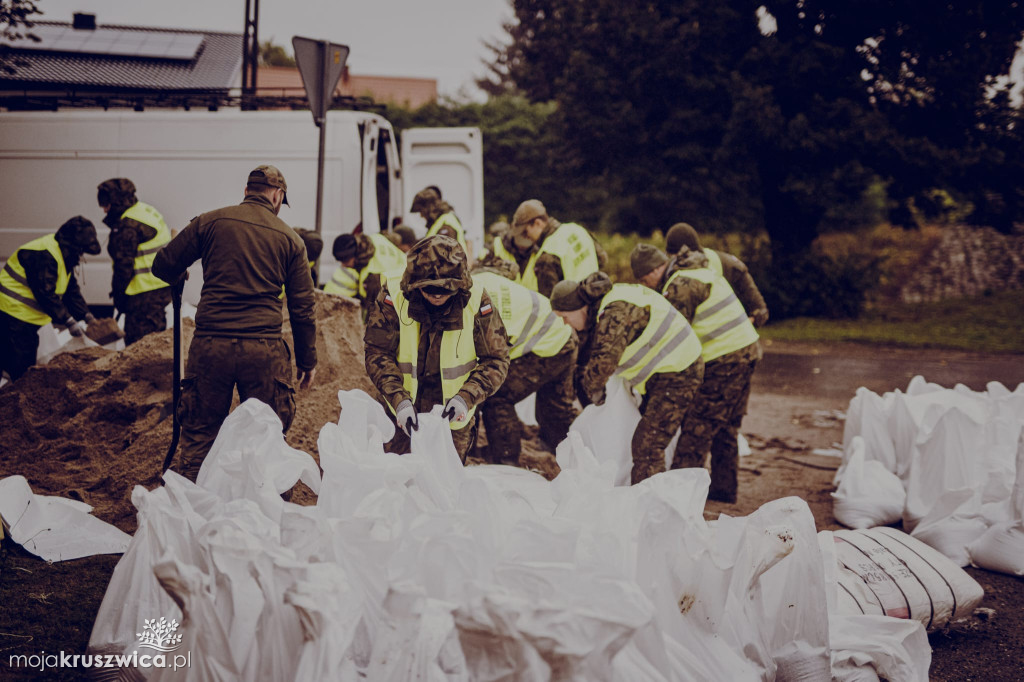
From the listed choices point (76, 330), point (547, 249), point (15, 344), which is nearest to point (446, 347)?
point (547, 249)

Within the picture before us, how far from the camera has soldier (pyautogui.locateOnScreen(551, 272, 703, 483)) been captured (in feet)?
14.4

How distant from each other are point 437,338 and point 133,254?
3416 millimetres

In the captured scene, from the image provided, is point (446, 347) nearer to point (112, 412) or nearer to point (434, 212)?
point (112, 412)

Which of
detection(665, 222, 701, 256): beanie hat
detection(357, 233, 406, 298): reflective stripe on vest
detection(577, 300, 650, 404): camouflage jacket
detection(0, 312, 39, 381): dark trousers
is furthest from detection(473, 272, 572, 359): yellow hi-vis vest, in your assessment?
detection(0, 312, 39, 381): dark trousers

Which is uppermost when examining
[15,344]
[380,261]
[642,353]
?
[380,261]

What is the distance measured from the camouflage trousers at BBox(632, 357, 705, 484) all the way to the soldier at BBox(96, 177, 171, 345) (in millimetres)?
3545

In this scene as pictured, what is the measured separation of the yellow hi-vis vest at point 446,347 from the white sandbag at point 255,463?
669 mm

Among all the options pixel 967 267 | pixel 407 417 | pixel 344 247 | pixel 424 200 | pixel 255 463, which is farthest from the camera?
pixel 967 267

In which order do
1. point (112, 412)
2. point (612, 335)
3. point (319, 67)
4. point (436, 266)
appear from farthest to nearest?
point (319, 67)
point (112, 412)
point (612, 335)
point (436, 266)

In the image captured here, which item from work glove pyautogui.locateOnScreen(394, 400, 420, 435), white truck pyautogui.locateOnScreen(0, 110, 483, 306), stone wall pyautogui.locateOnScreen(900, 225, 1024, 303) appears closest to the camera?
work glove pyautogui.locateOnScreen(394, 400, 420, 435)

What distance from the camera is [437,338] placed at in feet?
11.8

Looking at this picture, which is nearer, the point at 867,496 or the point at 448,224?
the point at 867,496

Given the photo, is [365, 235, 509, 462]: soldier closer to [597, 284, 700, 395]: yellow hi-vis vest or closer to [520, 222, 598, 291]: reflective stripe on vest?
[597, 284, 700, 395]: yellow hi-vis vest

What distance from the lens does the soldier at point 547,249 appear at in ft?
19.3
